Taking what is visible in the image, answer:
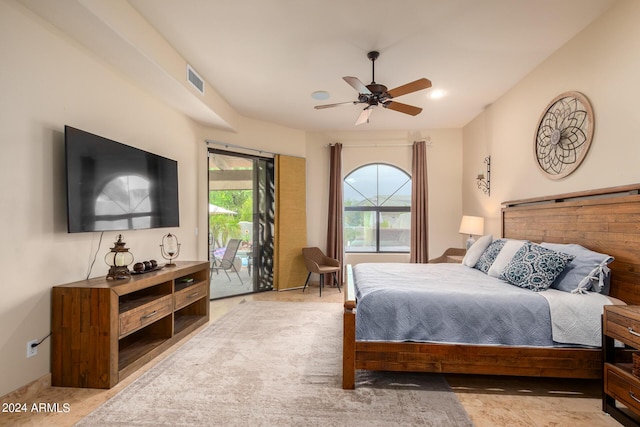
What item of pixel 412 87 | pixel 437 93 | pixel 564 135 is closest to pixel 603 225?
pixel 564 135

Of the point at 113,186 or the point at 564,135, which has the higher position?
the point at 564,135

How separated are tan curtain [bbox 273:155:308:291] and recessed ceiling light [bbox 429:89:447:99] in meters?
2.36

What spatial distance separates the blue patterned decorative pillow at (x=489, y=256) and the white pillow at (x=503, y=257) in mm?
→ 177

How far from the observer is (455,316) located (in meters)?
2.15

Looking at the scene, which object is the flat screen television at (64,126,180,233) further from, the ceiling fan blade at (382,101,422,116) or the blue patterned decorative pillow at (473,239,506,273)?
the blue patterned decorative pillow at (473,239,506,273)

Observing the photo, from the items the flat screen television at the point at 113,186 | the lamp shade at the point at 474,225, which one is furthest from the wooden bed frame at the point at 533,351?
the flat screen television at the point at 113,186

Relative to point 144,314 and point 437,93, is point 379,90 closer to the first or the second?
point 437,93

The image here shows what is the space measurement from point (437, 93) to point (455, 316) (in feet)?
9.64

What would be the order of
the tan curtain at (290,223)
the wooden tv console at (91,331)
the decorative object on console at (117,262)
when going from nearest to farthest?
the wooden tv console at (91,331), the decorative object on console at (117,262), the tan curtain at (290,223)

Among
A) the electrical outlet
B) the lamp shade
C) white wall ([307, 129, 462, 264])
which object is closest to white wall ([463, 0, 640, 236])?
the lamp shade

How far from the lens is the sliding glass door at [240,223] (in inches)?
185

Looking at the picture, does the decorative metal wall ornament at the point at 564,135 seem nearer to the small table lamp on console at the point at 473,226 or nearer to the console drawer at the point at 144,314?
the small table lamp on console at the point at 473,226

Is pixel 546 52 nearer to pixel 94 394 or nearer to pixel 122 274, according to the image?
pixel 122 274

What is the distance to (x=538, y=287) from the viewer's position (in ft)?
7.76
